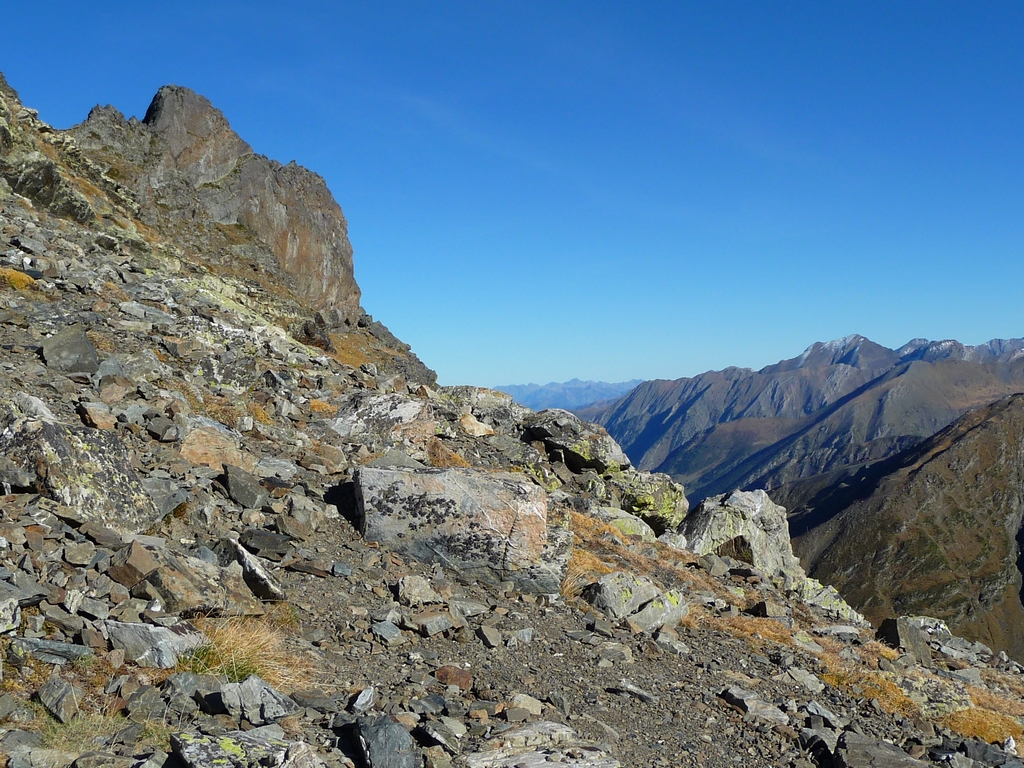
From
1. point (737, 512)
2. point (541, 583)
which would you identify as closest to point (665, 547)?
point (737, 512)

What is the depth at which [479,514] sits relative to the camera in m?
12.1

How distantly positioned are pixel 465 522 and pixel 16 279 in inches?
582

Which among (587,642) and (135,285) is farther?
(135,285)

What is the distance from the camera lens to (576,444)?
23.7 meters

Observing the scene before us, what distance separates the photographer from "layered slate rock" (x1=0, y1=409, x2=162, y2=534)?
340 inches

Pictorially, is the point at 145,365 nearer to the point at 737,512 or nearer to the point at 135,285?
the point at 135,285

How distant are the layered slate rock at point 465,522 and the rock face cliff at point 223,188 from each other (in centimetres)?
5552

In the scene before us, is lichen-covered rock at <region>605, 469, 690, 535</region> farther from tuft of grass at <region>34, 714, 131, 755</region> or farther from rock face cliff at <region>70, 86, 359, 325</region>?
rock face cliff at <region>70, 86, 359, 325</region>

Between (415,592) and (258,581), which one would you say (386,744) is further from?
(415,592)

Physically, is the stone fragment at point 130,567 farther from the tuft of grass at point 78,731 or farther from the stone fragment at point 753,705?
the stone fragment at point 753,705

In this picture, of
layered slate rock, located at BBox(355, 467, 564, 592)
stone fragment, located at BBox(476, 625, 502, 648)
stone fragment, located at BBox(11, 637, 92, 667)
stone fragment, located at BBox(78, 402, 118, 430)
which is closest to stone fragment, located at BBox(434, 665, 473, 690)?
stone fragment, located at BBox(476, 625, 502, 648)

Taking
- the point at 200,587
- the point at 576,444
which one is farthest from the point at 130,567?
the point at 576,444

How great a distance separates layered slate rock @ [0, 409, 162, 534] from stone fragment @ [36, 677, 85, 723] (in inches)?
129

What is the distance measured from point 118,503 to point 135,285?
607 inches
